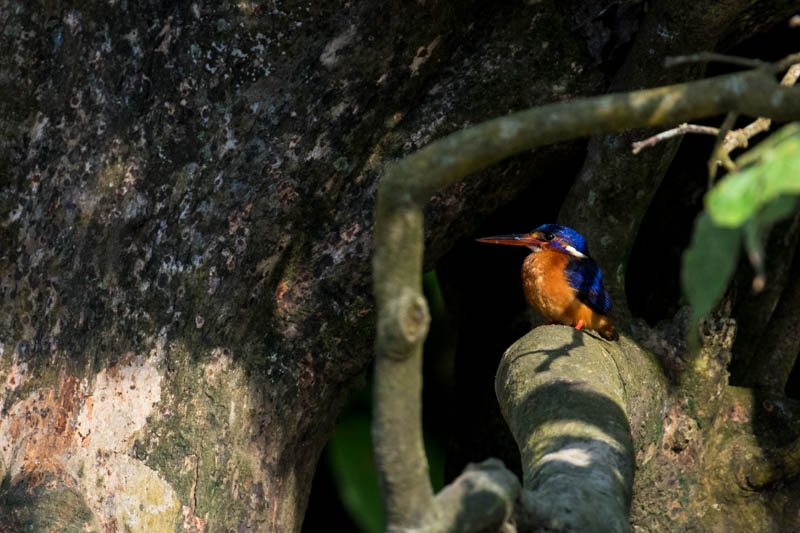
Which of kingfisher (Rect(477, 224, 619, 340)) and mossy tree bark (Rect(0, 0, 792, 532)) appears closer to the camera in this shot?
mossy tree bark (Rect(0, 0, 792, 532))

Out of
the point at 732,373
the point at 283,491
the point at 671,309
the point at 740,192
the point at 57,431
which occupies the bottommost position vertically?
the point at 732,373

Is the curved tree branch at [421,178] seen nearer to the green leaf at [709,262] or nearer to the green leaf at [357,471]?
the green leaf at [709,262]

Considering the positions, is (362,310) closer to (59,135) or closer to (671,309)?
(59,135)

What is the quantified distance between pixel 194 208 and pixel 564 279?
1615mm

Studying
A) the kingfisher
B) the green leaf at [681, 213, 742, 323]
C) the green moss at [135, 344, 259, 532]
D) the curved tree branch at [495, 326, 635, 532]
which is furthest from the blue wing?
the green leaf at [681, 213, 742, 323]

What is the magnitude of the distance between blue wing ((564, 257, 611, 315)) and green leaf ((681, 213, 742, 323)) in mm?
2770

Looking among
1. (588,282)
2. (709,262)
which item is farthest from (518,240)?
(709,262)

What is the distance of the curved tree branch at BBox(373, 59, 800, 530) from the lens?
4.46 ft

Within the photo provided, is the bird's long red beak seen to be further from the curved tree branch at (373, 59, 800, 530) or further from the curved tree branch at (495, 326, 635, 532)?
the curved tree branch at (373, 59, 800, 530)

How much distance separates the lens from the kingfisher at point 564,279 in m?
3.73

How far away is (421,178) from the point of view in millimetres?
1392

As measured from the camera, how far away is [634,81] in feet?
11.0

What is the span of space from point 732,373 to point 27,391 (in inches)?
119

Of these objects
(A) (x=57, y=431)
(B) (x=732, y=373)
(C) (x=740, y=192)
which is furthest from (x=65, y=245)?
(B) (x=732, y=373)
